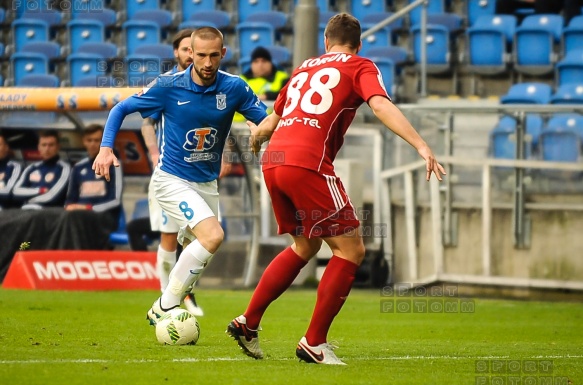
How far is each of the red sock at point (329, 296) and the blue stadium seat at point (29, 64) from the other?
572 inches

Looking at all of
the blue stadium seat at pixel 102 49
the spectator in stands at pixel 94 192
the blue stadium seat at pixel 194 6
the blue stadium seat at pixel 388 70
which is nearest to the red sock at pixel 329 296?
the spectator in stands at pixel 94 192

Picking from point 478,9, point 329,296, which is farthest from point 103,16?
point 329,296

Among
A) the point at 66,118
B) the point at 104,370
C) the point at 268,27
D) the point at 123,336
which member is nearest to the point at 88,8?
the point at 268,27

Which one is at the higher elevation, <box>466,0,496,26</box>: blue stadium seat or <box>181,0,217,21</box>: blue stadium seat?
<box>181,0,217,21</box>: blue stadium seat

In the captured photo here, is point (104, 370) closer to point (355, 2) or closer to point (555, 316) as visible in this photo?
point (555, 316)

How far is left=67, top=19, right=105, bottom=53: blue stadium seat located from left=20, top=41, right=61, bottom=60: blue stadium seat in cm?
30

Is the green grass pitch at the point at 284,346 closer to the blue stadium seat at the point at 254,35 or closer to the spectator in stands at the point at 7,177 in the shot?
the spectator in stands at the point at 7,177

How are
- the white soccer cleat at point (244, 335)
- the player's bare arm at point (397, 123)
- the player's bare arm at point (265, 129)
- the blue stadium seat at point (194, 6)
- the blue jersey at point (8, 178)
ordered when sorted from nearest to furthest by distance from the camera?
the player's bare arm at point (397, 123)
the white soccer cleat at point (244, 335)
the player's bare arm at point (265, 129)
the blue jersey at point (8, 178)
the blue stadium seat at point (194, 6)

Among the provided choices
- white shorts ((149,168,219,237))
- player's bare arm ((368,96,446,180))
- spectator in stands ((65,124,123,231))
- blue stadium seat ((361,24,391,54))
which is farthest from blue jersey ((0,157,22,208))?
player's bare arm ((368,96,446,180))

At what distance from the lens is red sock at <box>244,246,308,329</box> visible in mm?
6520

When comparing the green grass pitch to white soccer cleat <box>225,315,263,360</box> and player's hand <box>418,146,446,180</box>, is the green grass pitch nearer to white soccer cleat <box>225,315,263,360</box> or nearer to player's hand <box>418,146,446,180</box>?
white soccer cleat <box>225,315,263,360</box>

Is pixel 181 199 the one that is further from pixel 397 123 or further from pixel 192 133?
pixel 397 123

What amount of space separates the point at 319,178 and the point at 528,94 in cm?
949

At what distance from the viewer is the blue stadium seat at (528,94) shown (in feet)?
49.3
